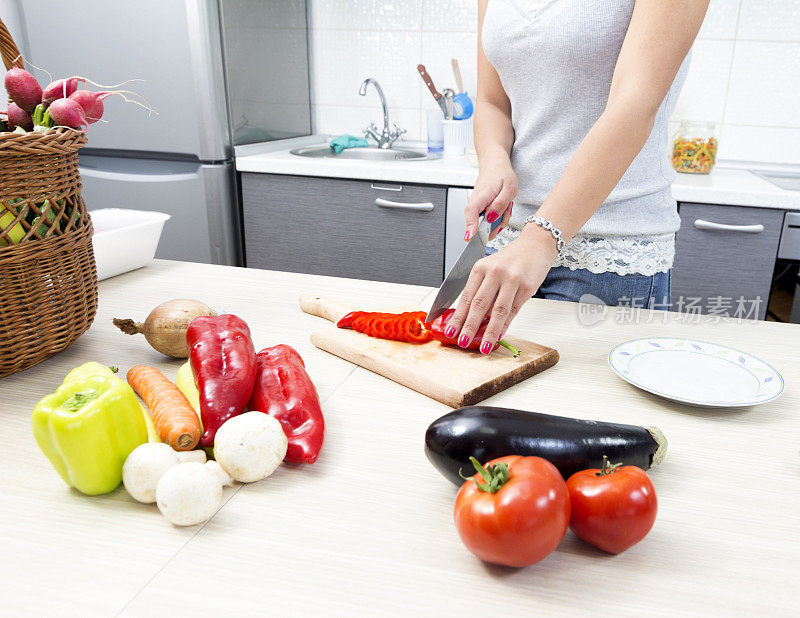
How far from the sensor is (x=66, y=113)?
2.91 feet

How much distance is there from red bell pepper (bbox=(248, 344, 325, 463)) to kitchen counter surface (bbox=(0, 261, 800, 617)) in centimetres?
3

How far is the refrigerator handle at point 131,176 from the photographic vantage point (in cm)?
245

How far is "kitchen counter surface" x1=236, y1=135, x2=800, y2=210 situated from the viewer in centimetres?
196

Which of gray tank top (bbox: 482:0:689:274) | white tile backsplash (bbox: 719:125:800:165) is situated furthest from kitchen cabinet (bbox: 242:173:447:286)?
white tile backsplash (bbox: 719:125:800:165)

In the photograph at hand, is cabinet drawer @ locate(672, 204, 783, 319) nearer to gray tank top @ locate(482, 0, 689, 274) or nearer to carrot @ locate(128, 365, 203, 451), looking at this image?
gray tank top @ locate(482, 0, 689, 274)

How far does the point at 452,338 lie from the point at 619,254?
0.46m

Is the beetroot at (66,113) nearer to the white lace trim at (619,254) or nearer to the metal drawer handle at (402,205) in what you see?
the white lace trim at (619,254)

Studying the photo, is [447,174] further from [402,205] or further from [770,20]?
[770,20]

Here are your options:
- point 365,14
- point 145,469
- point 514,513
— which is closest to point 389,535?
point 514,513

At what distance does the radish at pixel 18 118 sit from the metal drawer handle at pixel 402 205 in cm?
139

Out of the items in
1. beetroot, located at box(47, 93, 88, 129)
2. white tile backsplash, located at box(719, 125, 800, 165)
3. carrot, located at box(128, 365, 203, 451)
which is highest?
beetroot, located at box(47, 93, 88, 129)

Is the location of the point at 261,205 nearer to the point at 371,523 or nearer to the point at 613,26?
the point at 613,26

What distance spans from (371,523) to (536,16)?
957mm

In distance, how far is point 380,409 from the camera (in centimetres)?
86
